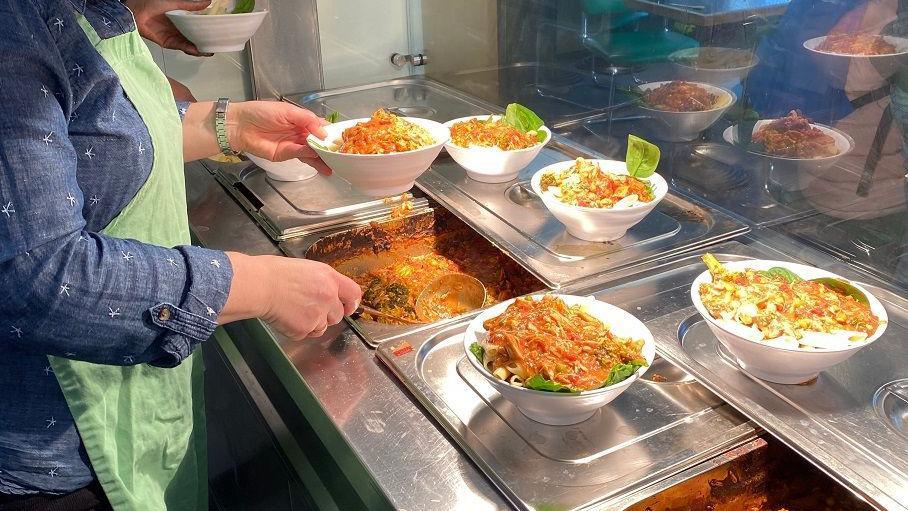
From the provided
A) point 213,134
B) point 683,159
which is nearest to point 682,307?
point 683,159

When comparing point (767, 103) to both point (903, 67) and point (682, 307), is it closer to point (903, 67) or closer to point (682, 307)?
point (903, 67)

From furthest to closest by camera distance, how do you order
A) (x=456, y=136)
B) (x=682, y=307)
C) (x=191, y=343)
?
(x=456, y=136) < (x=682, y=307) < (x=191, y=343)

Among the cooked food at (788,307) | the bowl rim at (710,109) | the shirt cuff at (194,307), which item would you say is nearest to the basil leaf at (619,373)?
the cooked food at (788,307)

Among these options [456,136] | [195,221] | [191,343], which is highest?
[191,343]

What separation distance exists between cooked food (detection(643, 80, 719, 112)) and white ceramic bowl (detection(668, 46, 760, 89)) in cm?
2

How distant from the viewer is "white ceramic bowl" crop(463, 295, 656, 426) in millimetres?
1003

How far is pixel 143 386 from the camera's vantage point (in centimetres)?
116

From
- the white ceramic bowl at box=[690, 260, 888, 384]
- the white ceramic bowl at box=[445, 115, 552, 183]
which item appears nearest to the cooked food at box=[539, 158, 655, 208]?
the white ceramic bowl at box=[445, 115, 552, 183]

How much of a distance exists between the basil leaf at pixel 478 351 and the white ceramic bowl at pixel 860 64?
2.67 ft

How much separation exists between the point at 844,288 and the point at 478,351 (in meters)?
0.58

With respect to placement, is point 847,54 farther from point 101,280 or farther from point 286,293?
point 101,280

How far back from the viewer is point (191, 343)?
94 centimetres

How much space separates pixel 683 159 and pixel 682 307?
1.65 feet

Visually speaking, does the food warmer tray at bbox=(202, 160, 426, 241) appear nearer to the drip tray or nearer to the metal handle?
the drip tray
